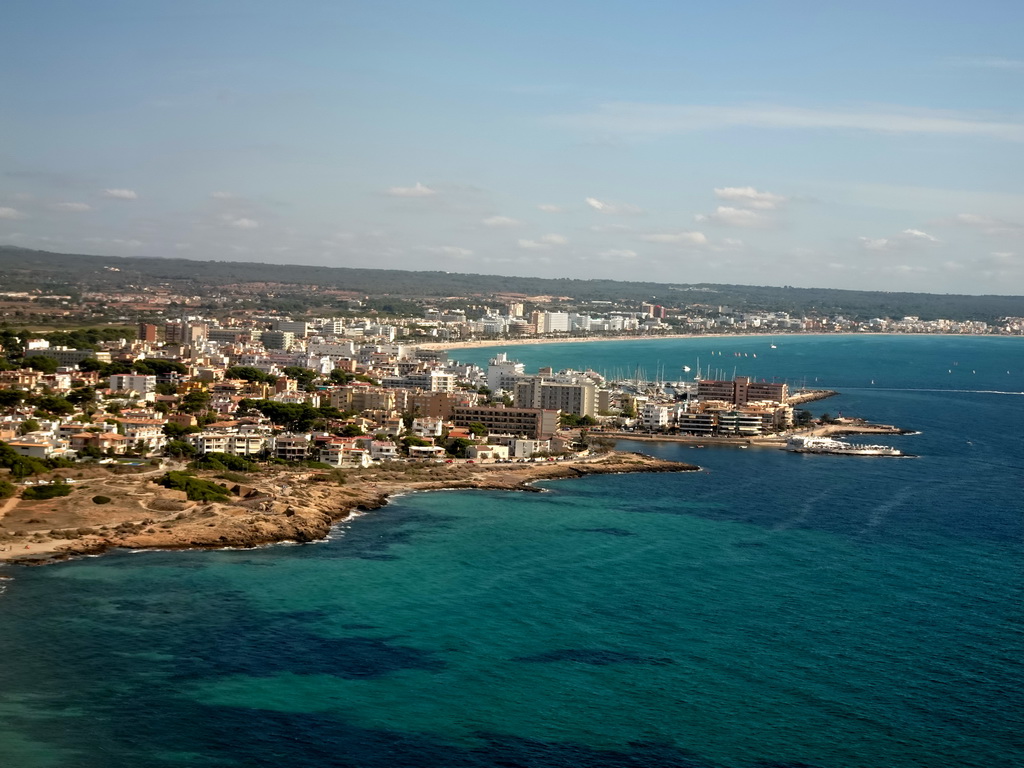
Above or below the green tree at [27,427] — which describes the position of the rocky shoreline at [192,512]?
below

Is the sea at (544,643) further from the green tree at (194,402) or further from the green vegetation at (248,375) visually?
the green vegetation at (248,375)

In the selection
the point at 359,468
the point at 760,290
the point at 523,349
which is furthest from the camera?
the point at 760,290

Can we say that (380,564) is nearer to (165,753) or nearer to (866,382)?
(165,753)

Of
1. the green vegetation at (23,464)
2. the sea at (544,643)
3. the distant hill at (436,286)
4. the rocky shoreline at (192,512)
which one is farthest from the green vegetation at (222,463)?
the distant hill at (436,286)

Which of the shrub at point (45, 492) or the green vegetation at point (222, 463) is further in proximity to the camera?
the green vegetation at point (222, 463)

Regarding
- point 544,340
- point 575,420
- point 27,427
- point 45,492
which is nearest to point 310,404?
point 575,420

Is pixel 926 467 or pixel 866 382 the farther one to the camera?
pixel 866 382

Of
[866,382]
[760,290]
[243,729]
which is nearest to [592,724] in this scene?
[243,729]
